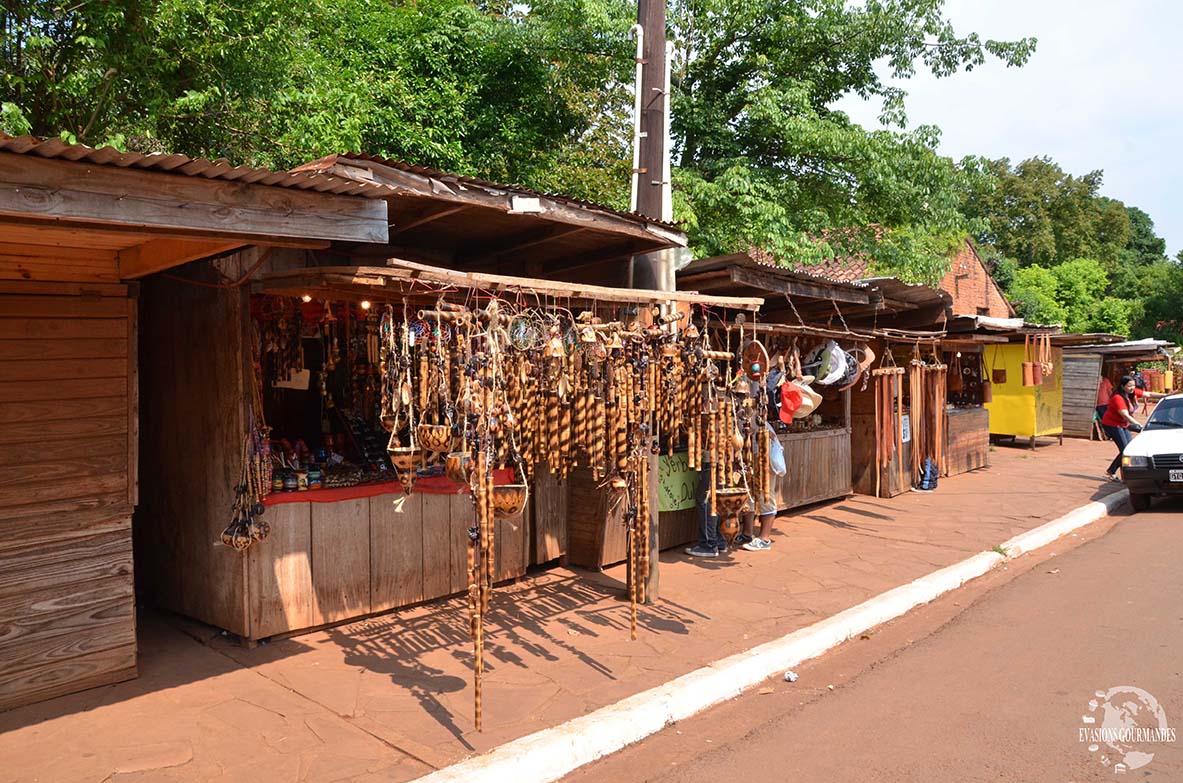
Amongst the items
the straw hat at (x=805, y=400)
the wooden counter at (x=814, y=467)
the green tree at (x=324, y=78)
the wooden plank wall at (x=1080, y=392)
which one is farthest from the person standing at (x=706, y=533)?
the wooden plank wall at (x=1080, y=392)

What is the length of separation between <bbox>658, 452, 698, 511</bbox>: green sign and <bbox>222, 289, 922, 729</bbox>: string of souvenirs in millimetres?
1141

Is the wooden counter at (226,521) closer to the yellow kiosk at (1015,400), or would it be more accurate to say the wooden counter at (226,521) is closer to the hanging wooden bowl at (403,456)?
the hanging wooden bowl at (403,456)

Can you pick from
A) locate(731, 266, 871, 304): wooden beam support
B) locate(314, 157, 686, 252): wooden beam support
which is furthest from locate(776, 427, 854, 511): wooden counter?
locate(314, 157, 686, 252): wooden beam support

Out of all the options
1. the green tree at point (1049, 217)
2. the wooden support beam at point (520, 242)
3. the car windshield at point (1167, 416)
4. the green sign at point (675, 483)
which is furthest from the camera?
the green tree at point (1049, 217)

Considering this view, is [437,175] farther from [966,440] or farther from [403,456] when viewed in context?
[966,440]

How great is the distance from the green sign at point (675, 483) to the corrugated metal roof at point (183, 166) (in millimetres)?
4281

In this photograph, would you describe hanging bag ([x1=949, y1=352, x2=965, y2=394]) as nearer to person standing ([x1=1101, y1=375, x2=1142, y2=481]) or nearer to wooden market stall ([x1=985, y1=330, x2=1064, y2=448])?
person standing ([x1=1101, y1=375, x2=1142, y2=481])

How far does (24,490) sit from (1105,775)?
227 inches

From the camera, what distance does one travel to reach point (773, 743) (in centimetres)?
410

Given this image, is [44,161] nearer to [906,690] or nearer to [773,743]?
[773,743]

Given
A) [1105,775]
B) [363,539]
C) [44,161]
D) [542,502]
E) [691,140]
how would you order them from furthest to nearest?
[691,140] < [542,502] < [363,539] < [1105,775] < [44,161]

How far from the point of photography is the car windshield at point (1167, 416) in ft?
36.2

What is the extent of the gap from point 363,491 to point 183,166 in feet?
9.52

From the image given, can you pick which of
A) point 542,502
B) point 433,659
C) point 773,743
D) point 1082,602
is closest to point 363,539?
point 433,659
